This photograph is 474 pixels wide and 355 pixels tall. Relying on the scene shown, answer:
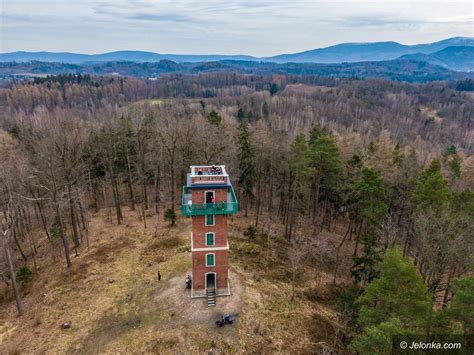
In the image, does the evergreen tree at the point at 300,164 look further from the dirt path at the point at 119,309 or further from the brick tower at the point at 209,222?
the dirt path at the point at 119,309

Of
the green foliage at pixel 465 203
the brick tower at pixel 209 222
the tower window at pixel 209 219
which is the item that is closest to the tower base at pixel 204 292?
the brick tower at pixel 209 222

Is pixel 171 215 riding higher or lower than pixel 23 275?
higher

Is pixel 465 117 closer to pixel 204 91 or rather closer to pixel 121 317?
pixel 204 91

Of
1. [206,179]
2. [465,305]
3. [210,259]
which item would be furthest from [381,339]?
[206,179]

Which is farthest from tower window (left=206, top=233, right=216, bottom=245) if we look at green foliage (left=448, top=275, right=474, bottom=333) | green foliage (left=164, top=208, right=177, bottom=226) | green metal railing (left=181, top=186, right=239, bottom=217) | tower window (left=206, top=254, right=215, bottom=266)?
green foliage (left=448, top=275, right=474, bottom=333)

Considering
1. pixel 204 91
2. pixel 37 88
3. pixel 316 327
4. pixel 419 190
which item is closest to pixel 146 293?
pixel 316 327

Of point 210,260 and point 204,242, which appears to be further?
point 210,260

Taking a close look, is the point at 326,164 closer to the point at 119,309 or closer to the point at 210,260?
the point at 210,260
